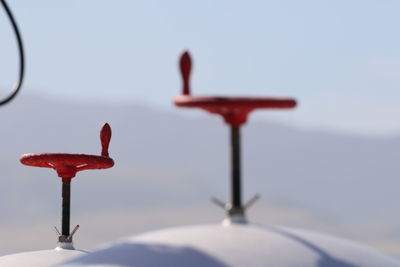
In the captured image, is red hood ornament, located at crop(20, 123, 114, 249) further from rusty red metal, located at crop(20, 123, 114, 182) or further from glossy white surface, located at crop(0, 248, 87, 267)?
glossy white surface, located at crop(0, 248, 87, 267)

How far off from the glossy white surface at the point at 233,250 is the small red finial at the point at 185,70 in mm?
1788

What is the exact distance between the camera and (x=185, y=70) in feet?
52.9

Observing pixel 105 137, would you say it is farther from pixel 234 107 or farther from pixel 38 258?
pixel 234 107

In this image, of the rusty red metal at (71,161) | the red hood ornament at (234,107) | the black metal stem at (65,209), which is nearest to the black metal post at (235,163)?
the red hood ornament at (234,107)

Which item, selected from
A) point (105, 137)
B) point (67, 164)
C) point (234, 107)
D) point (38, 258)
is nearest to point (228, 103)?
point (234, 107)

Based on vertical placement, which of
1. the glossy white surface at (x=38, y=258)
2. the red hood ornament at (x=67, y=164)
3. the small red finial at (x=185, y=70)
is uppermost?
the small red finial at (x=185, y=70)

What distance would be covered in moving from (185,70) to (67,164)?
5264 millimetres

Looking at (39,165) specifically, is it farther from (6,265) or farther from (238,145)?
(238,145)

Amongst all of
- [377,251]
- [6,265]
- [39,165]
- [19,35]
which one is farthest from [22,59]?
[377,251]

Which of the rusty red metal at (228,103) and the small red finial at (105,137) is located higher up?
the rusty red metal at (228,103)

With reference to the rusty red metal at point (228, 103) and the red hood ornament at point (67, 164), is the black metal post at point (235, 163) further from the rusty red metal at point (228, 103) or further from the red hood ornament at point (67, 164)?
the red hood ornament at point (67, 164)

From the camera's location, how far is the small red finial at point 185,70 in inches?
634

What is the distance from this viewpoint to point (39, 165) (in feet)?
65.6

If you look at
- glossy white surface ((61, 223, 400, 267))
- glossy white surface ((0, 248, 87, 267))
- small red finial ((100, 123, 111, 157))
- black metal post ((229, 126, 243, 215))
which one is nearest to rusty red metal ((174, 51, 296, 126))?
black metal post ((229, 126, 243, 215))
